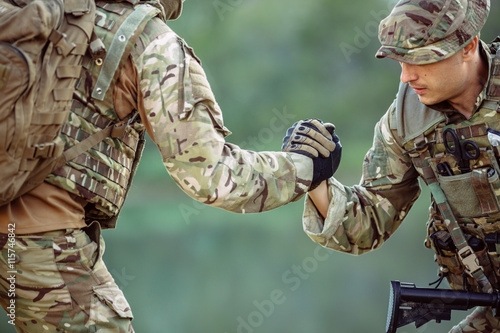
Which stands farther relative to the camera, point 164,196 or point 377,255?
point 164,196

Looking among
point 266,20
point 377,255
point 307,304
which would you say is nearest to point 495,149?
point 307,304

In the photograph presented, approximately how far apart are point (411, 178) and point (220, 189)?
988 millimetres

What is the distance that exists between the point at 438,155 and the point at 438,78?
0.31 meters

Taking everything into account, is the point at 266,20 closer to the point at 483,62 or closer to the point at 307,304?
the point at 307,304

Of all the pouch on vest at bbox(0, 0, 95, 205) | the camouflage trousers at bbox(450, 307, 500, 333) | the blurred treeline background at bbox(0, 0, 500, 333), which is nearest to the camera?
the pouch on vest at bbox(0, 0, 95, 205)

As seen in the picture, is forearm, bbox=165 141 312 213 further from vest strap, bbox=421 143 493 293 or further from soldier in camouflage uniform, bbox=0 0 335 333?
vest strap, bbox=421 143 493 293

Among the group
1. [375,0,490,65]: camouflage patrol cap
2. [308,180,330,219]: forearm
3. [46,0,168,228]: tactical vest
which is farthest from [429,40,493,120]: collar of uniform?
[46,0,168,228]: tactical vest

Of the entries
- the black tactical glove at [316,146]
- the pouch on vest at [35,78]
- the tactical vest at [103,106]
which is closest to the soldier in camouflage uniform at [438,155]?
the black tactical glove at [316,146]

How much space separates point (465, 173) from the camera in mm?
2900

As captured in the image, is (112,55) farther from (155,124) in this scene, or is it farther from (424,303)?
(424,303)

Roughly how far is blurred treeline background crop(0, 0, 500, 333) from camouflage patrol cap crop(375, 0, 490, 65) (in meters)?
4.05

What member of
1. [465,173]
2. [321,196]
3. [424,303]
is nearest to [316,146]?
[321,196]

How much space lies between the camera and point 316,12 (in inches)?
533

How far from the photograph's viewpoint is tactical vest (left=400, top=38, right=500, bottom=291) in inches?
112
